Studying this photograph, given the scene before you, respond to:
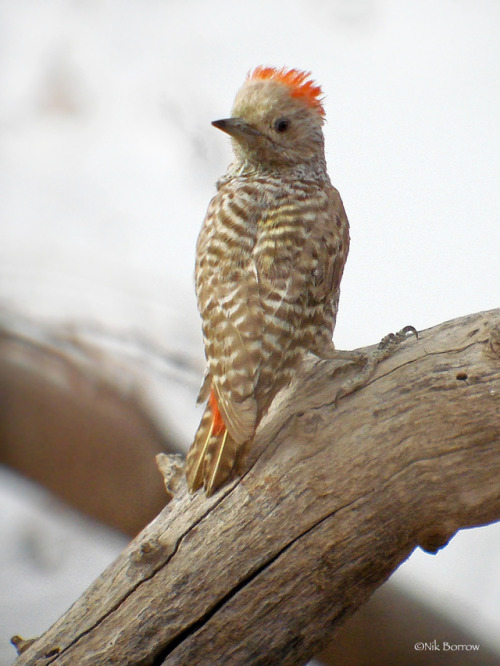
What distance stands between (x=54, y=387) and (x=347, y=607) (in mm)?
1512

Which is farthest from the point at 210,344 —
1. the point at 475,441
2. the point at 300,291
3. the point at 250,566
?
the point at 475,441

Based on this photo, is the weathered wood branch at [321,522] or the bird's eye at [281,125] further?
the bird's eye at [281,125]

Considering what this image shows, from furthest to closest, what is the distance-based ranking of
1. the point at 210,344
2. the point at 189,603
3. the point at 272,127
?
the point at 272,127 → the point at 210,344 → the point at 189,603

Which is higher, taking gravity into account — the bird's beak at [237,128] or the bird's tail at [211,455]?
the bird's beak at [237,128]

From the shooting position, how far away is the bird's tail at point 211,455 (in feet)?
5.70

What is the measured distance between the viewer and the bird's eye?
2.04 m

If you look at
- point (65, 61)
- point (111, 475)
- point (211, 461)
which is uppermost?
point (65, 61)

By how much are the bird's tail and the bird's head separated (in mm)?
764

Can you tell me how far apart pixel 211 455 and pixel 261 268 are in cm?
51

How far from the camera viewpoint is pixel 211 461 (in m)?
→ 1.77

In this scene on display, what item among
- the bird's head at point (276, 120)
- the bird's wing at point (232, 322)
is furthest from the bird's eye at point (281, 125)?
the bird's wing at point (232, 322)

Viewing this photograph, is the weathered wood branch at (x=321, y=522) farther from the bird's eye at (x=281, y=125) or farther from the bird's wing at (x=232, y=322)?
A: the bird's eye at (x=281, y=125)

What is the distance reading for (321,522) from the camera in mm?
1650

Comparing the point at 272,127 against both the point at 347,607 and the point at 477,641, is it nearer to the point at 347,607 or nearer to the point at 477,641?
the point at 347,607
